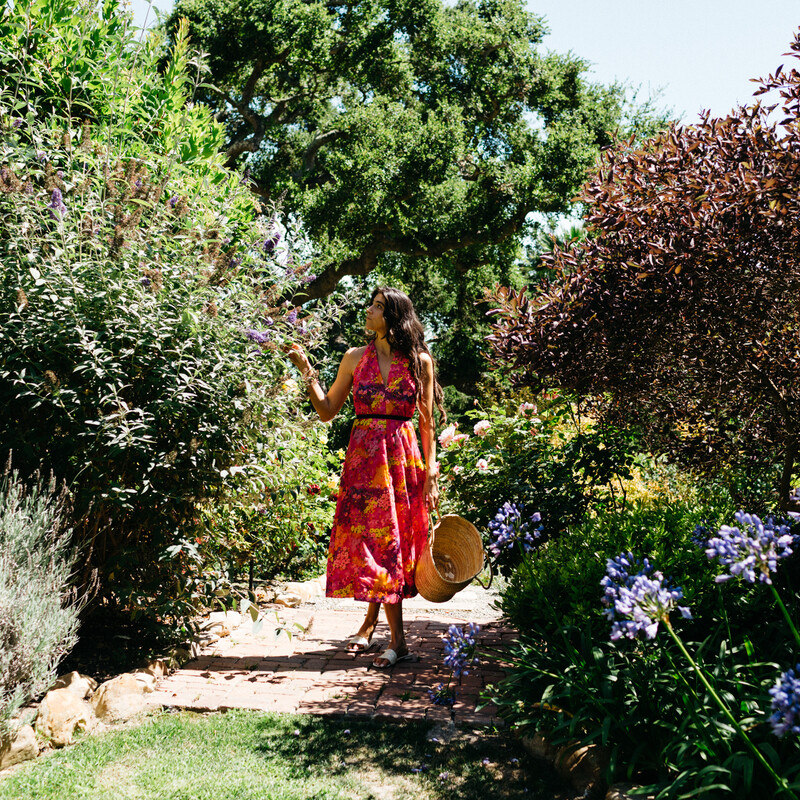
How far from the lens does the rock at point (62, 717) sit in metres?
2.88

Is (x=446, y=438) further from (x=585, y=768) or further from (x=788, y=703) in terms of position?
(x=788, y=703)

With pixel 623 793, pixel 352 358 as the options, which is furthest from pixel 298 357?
pixel 623 793

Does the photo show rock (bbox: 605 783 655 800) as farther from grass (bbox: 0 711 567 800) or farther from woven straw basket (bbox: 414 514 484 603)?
woven straw basket (bbox: 414 514 484 603)

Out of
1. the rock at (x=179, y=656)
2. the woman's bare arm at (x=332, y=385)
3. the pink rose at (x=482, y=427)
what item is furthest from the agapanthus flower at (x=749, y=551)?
the pink rose at (x=482, y=427)

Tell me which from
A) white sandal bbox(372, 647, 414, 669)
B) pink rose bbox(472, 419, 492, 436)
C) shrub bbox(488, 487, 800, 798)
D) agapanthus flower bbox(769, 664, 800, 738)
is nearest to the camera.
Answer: agapanthus flower bbox(769, 664, 800, 738)

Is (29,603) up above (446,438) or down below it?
below

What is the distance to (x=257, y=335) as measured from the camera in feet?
11.0

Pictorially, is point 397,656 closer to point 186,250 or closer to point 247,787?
point 247,787

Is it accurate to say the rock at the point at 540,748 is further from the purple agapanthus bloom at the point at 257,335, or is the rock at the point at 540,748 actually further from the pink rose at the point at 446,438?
the pink rose at the point at 446,438

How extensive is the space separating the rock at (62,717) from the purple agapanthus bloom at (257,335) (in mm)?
1706

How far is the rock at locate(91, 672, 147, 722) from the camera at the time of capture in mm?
3133

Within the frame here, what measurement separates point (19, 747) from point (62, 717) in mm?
226

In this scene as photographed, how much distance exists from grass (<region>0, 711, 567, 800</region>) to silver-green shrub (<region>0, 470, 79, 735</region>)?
1.00ft

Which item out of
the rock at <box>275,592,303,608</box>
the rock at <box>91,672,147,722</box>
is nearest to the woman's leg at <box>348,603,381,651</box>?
the rock at <box>275,592,303,608</box>
